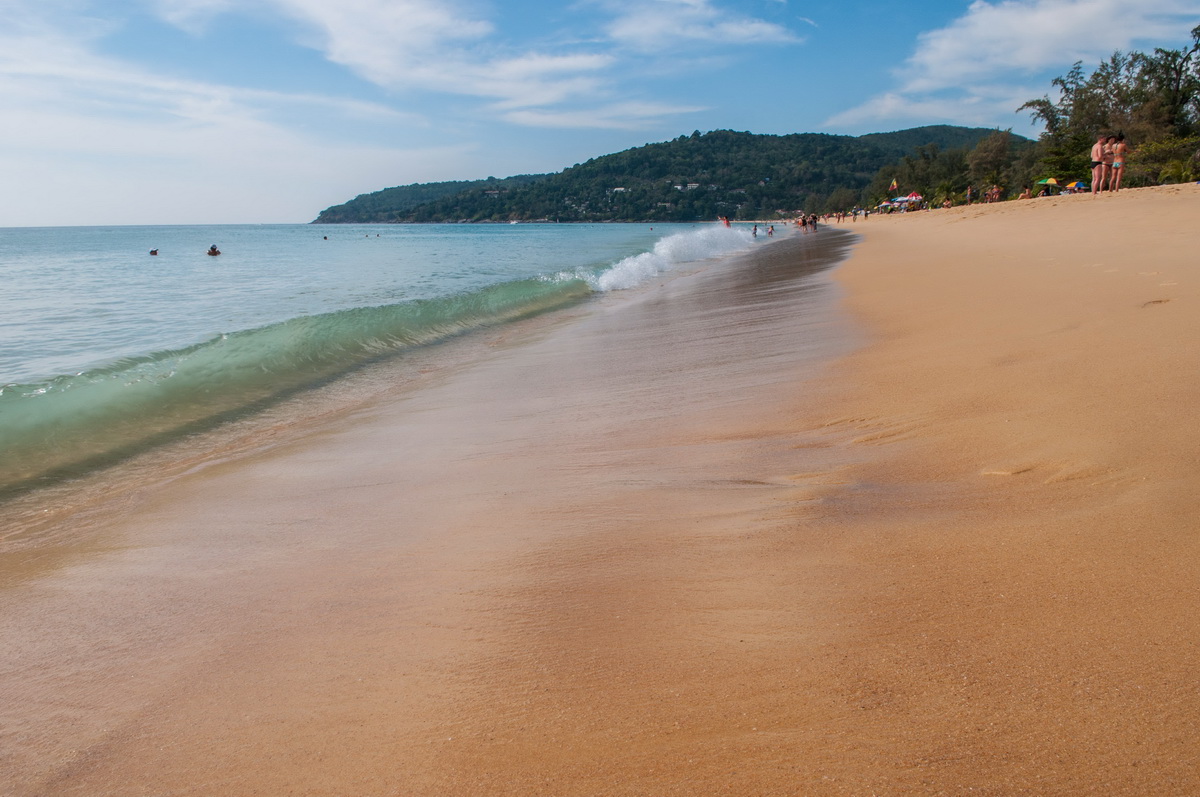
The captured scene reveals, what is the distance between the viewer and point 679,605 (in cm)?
218

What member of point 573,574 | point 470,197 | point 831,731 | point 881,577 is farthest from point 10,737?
point 470,197

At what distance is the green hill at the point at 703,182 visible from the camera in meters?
160

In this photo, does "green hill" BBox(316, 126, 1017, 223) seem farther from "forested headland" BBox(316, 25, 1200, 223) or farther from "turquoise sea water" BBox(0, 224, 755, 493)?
"turquoise sea water" BBox(0, 224, 755, 493)

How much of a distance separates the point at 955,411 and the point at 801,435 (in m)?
0.78

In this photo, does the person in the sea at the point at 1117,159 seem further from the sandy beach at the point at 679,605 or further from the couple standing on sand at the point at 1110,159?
the sandy beach at the point at 679,605

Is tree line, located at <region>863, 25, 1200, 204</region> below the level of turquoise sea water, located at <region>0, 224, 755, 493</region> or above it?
above

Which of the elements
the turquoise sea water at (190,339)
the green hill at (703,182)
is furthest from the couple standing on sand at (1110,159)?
the green hill at (703,182)

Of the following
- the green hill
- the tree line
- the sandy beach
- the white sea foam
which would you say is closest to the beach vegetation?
the tree line

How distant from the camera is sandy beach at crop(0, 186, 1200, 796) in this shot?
5.08ft

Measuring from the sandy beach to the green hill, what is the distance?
152 meters

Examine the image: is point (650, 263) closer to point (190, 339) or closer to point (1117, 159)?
point (1117, 159)

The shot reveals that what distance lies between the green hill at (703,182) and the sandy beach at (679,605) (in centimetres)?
15224

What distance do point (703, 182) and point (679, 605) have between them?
584 ft

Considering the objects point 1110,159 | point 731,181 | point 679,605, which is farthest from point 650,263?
point 731,181
